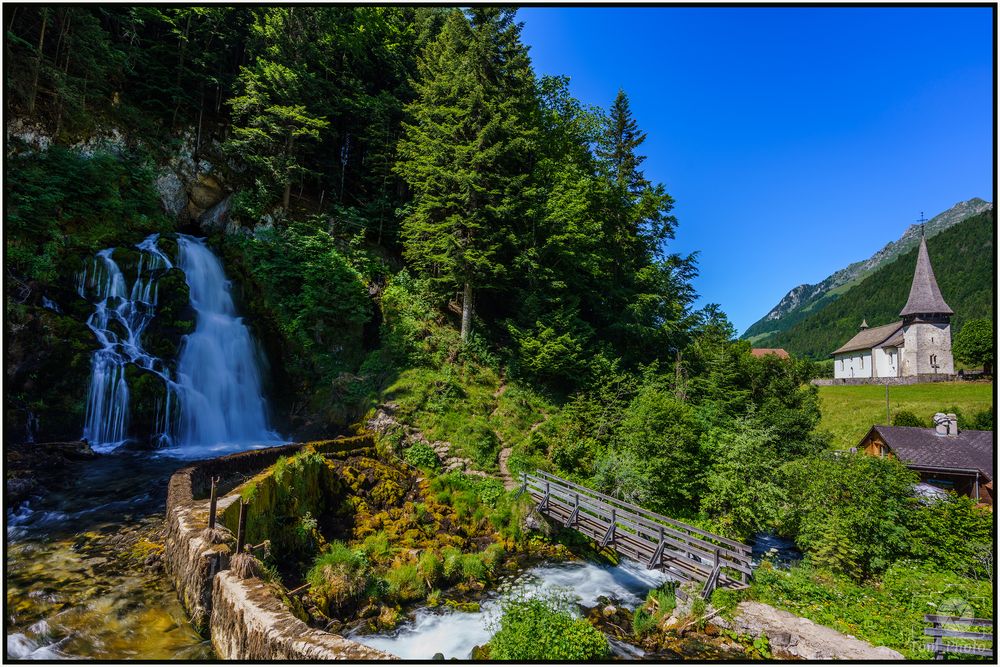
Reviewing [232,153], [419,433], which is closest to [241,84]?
[232,153]

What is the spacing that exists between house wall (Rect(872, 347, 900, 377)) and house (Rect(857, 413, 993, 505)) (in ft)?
144

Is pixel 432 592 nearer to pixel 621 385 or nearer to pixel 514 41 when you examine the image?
pixel 621 385

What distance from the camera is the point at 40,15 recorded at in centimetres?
1766

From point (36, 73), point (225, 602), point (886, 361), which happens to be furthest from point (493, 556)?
point (886, 361)

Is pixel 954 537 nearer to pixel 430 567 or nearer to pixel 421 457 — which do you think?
Result: pixel 430 567

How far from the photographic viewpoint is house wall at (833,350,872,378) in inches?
2586

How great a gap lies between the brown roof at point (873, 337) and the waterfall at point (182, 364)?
263 feet

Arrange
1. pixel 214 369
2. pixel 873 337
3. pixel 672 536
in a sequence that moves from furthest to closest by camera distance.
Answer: pixel 873 337, pixel 214 369, pixel 672 536

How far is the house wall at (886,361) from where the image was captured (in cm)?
5631

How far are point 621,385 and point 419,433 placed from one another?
9906 mm

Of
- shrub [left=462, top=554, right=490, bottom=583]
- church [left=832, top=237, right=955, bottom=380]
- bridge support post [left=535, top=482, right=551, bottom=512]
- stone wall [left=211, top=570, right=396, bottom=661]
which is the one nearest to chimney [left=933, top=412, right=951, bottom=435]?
bridge support post [left=535, top=482, right=551, bottom=512]

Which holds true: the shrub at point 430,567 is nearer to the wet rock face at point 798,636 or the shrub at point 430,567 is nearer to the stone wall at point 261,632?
the stone wall at point 261,632

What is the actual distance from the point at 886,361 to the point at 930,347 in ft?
41.7

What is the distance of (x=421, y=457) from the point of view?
16094 mm
